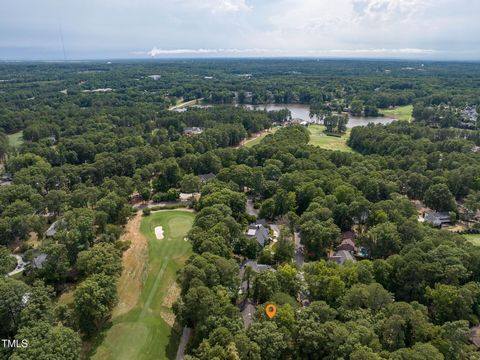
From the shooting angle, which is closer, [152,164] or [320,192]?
[320,192]

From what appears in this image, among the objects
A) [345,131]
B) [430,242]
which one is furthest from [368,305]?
[345,131]

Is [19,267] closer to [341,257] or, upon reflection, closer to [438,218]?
[341,257]

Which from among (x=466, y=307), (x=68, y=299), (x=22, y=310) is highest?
(x=22, y=310)

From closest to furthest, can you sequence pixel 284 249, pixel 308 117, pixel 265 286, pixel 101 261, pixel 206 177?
pixel 265 286, pixel 101 261, pixel 284 249, pixel 206 177, pixel 308 117

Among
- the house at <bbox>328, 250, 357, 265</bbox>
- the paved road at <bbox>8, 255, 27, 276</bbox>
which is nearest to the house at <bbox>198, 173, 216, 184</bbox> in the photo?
the house at <bbox>328, 250, 357, 265</bbox>

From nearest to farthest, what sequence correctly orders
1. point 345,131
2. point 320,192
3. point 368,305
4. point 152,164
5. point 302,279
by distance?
1. point 368,305
2. point 302,279
3. point 320,192
4. point 152,164
5. point 345,131

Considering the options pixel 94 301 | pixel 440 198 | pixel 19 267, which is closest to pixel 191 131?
pixel 19 267

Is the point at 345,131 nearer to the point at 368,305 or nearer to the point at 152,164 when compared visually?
the point at 152,164

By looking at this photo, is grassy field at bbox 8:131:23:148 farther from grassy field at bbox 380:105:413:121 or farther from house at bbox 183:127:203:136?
grassy field at bbox 380:105:413:121
